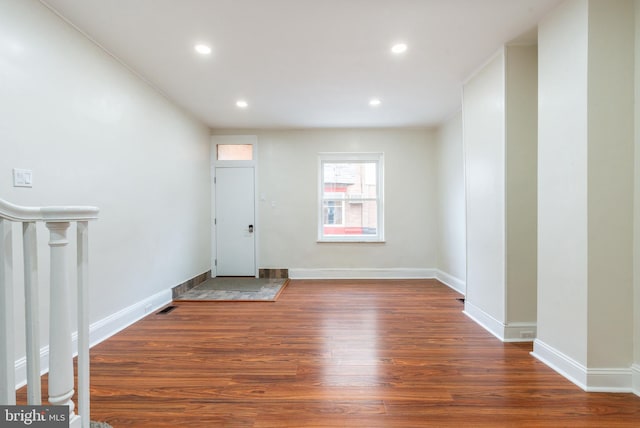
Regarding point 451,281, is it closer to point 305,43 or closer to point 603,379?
point 603,379

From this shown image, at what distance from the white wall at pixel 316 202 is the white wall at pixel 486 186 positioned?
76.0 inches

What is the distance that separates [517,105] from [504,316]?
1.89 metres

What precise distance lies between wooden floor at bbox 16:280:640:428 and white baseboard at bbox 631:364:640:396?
0.31 feet

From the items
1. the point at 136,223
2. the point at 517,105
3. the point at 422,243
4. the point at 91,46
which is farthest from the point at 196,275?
the point at 517,105

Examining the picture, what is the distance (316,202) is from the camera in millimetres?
5227

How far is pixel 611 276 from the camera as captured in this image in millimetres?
1847

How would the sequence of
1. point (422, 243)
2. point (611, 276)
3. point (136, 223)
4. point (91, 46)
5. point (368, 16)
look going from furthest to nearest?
point (422, 243), point (136, 223), point (91, 46), point (368, 16), point (611, 276)

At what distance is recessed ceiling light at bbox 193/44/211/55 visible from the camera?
259cm

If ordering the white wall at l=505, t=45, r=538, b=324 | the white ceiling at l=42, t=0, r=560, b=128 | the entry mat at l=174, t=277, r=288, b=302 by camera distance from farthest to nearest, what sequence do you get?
the entry mat at l=174, t=277, r=288, b=302 < the white wall at l=505, t=45, r=538, b=324 < the white ceiling at l=42, t=0, r=560, b=128

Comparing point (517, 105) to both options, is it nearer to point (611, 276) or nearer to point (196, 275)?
point (611, 276)

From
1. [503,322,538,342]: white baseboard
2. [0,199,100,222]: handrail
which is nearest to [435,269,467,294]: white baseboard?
[503,322,538,342]: white baseboard

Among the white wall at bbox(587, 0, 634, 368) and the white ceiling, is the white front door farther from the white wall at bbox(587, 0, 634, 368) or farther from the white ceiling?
the white wall at bbox(587, 0, 634, 368)

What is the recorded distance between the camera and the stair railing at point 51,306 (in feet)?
3.45

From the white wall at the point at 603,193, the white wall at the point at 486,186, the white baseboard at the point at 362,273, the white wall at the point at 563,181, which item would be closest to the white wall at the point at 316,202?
the white baseboard at the point at 362,273
